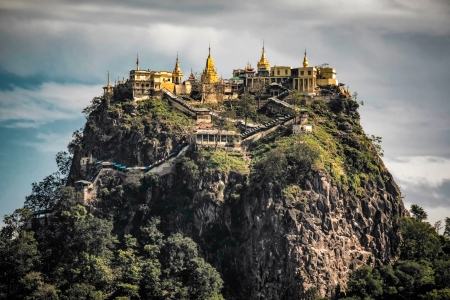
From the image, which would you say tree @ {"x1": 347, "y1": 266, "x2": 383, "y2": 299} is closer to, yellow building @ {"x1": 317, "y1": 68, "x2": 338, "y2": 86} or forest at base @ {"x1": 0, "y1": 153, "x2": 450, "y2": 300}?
forest at base @ {"x1": 0, "y1": 153, "x2": 450, "y2": 300}

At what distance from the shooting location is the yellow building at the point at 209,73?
384ft

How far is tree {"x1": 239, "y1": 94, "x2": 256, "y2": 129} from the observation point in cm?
11191

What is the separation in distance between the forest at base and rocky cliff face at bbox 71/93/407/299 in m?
1.74

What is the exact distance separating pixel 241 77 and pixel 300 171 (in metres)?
21.2

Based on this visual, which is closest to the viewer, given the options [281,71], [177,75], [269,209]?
[269,209]

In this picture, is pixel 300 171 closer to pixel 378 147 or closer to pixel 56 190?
pixel 378 147

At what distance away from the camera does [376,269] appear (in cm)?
10025

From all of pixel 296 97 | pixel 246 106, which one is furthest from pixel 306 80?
pixel 246 106

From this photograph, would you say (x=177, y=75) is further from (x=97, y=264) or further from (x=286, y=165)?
(x=97, y=264)

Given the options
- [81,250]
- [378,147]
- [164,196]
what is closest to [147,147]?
[164,196]

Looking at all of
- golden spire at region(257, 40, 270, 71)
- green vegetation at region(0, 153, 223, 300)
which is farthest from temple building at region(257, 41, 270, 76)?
green vegetation at region(0, 153, 223, 300)

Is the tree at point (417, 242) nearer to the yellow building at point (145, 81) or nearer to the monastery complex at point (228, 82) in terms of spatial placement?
the monastery complex at point (228, 82)

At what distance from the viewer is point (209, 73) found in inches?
4641

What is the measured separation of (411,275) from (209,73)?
31520 mm
